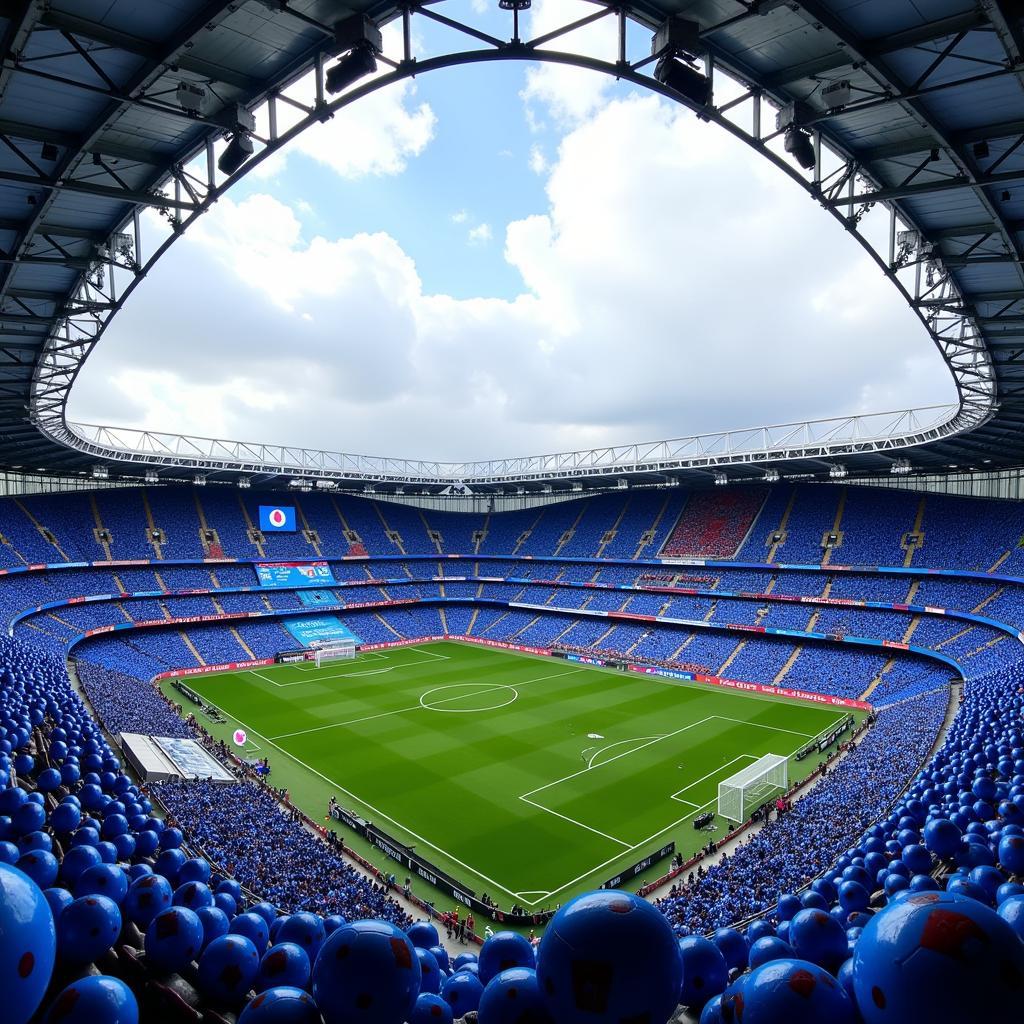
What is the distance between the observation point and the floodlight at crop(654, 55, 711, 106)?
9.36 metres

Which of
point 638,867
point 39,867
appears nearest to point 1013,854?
point 39,867

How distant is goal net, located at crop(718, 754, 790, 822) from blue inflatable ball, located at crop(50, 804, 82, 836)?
2218 centimetres

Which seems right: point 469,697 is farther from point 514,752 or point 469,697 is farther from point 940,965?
point 940,965

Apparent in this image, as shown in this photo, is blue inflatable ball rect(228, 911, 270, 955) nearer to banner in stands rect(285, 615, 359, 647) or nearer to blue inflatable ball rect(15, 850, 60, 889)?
blue inflatable ball rect(15, 850, 60, 889)

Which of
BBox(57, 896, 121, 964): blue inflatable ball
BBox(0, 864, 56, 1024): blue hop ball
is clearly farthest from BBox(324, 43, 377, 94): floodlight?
BBox(57, 896, 121, 964): blue inflatable ball

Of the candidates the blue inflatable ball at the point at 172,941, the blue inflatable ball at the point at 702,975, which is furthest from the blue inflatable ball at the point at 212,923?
the blue inflatable ball at the point at 702,975

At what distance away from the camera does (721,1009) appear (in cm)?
422

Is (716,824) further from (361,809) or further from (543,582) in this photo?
(543,582)

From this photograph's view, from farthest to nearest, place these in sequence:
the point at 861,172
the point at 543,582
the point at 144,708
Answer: the point at 543,582
the point at 144,708
the point at 861,172

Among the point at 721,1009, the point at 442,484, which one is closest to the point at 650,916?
the point at 721,1009

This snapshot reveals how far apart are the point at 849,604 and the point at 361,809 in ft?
Answer: 116

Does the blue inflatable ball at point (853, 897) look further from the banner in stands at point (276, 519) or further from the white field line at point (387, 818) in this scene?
the banner in stands at point (276, 519)

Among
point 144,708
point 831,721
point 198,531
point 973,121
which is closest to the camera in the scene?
point 973,121

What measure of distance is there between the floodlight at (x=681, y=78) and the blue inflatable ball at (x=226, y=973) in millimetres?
11808
